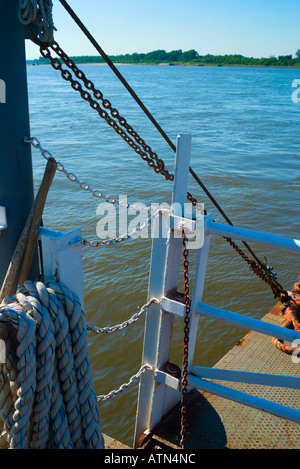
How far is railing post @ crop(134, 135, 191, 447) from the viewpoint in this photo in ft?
7.45

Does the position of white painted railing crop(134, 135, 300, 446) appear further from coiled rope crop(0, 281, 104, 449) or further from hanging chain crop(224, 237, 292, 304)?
hanging chain crop(224, 237, 292, 304)

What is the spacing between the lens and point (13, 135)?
5.66 feet

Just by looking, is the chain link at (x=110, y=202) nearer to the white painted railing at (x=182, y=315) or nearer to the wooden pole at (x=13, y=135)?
the white painted railing at (x=182, y=315)

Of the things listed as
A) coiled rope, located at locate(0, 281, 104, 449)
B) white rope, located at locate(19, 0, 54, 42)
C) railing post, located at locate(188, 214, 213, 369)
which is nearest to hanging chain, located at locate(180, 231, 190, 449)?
railing post, located at locate(188, 214, 213, 369)

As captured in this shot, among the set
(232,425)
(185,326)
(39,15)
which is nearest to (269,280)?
(232,425)

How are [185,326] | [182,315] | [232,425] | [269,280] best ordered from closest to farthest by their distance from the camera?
1. [185,326]
2. [182,315]
3. [232,425]
4. [269,280]

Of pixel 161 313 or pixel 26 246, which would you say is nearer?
pixel 26 246

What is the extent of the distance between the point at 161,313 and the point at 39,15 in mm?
1697

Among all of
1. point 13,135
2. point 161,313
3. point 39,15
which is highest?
point 39,15

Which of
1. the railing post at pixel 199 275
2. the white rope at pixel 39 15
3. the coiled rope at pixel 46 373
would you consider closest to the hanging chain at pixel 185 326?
the railing post at pixel 199 275

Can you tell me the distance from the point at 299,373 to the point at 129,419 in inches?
77.2

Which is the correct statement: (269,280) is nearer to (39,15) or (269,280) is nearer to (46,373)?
(46,373)

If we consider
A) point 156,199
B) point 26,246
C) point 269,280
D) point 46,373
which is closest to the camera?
point 46,373

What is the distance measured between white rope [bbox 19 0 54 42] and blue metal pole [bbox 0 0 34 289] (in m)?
0.04
